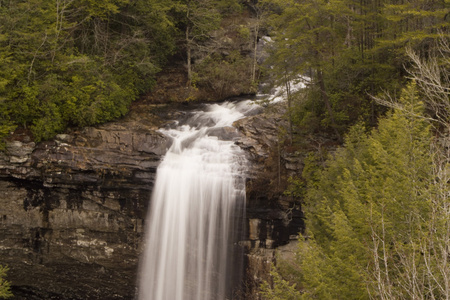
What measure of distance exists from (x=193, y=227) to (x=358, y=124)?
9182mm

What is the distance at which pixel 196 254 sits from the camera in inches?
704

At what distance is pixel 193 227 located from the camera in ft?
58.7

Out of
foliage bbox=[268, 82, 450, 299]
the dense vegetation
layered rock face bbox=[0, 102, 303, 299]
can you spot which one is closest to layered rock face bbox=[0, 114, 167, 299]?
layered rock face bbox=[0, 102, 303, 299]

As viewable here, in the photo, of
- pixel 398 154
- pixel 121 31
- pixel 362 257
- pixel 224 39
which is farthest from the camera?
pixel 224 39

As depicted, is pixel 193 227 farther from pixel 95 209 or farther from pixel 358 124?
pixel 358 124

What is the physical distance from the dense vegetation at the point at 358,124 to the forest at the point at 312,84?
0.22 ft

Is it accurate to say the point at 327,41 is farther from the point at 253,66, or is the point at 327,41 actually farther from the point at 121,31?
the point at 121,31

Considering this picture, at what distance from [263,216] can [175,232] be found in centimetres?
450

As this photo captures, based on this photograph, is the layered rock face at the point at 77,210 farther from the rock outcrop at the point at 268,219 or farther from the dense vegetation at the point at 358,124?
the dense vegetation at the point at 358,124

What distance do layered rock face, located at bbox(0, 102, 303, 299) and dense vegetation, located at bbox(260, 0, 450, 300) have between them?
5.15ft

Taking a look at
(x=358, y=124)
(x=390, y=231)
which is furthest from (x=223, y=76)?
(x=390, y=231)

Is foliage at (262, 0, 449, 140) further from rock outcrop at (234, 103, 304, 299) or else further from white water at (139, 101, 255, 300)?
white water at (139, 101, 255, 300)

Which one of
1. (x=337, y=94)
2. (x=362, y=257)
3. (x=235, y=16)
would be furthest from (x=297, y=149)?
(x=235, y=16)

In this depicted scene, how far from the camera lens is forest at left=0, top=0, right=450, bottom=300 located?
959cm
